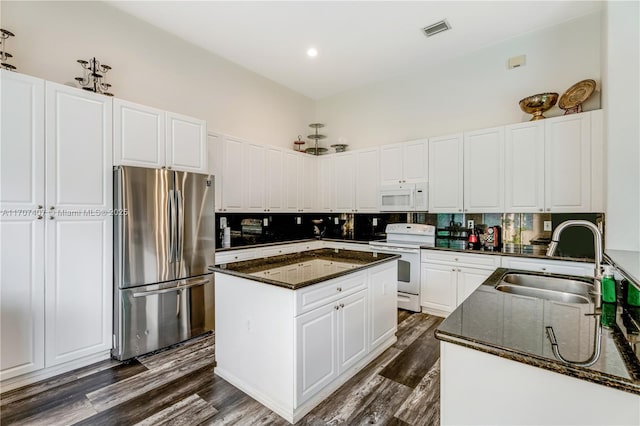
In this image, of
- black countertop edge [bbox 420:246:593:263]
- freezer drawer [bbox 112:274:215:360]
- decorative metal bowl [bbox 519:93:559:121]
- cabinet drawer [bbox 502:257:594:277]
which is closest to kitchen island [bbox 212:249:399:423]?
freezer drawer [bbox 112:274:215:360]

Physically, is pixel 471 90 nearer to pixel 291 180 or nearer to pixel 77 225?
pixel 291 180

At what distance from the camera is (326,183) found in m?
5.30

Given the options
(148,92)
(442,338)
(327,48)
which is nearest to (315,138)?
(327,48)

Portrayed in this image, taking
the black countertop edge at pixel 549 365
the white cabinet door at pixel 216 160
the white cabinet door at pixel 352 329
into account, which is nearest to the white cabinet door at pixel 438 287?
the white cabinet door at pixel 352 329

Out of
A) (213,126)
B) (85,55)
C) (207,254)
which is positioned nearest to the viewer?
(85,55)

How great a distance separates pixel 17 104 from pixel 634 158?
4942 mm

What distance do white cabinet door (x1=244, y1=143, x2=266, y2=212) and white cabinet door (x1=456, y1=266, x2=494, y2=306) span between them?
279cm

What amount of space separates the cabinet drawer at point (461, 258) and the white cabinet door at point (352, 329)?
165 cm

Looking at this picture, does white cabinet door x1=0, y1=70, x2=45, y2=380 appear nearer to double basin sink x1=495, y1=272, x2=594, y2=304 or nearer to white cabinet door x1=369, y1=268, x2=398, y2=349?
white cabinet door x1=369, y1=268, x2=398, y2=349

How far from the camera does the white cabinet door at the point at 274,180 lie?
451 cm

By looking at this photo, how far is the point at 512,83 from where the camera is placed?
3.83 metres

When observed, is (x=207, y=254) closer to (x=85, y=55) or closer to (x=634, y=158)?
(x=85, y=55)

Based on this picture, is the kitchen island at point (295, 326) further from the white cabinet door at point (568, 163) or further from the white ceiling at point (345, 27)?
the white ceiling at point (345, 27)

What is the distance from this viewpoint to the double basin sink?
1709 millimetres
